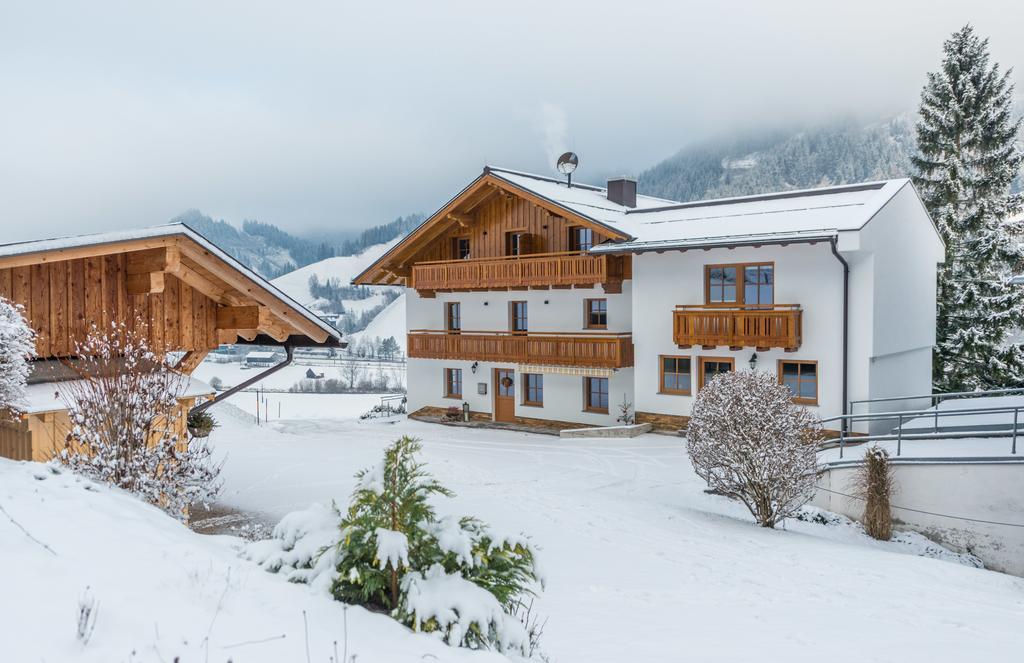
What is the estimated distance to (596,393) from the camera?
25953 millimetres

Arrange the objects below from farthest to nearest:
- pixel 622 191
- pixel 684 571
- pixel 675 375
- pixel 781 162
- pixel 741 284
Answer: pixel 781 162 < pixel 622 191 < pixel 675 375 < pixel 741 284 < pixel 684 571

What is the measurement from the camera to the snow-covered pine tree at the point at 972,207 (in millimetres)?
27156

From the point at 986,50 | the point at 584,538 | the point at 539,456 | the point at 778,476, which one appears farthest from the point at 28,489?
the point at 986,50

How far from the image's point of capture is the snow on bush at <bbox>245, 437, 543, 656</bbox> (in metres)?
4.73

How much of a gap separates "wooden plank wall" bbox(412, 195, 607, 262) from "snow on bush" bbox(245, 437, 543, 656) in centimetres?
2056

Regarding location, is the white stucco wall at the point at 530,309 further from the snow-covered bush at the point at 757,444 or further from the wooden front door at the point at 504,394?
the snow-covered bush at the point at 757,444

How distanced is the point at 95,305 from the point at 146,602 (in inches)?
244

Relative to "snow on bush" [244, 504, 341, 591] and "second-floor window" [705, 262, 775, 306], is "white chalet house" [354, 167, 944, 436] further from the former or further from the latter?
"snow on bush" [244, 504, 341, 591]

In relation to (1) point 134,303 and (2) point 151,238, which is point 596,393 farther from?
(2) point 151,238

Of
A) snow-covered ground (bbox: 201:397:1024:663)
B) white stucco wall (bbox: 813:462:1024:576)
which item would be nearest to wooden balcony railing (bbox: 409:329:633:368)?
snow-covered ground (bbox: 201:397:1024:663)

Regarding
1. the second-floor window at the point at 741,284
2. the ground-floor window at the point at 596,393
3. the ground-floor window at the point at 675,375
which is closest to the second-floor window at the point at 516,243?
the ground-floor window at the point at 596,393

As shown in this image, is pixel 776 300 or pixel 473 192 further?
pixel 473 192

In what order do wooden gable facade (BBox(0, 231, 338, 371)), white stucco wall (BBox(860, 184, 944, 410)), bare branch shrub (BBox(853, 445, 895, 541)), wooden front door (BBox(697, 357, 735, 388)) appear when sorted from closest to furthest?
wooden gable facade (BBox(0, 231, 338, 371)) → bare branch shrub (BBox(853, 445, 895, 541)) → white stucco wall (BBox(860, 184, 944, 410)) → wooden front door (BBox(697, 357, 735, 388))

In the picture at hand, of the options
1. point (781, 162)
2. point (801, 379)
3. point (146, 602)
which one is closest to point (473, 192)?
point (801, 379)
